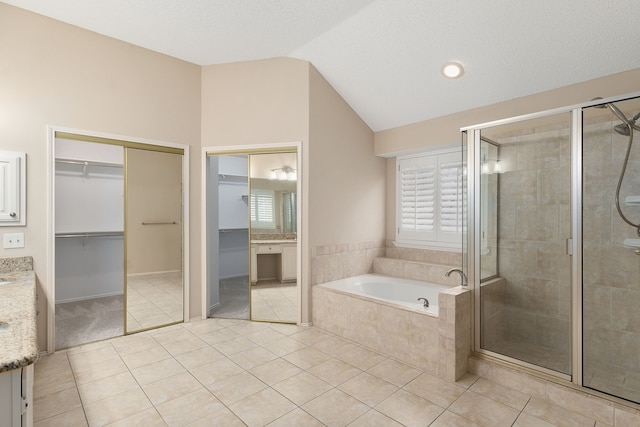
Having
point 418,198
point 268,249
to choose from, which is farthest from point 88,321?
point 418,198

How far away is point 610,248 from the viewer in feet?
7.33

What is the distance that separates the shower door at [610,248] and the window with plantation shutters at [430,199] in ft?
4.68

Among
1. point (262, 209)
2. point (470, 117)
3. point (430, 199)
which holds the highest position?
point (470, 117)

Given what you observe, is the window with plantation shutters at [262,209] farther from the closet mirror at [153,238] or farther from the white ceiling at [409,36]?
the white ceiling at [409,36]

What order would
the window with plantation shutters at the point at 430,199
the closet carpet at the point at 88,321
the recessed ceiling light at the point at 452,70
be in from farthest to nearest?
1. the window with plantation shutters at the point at 430,199
2. the closet carpet at the point at 88,321
3. the recessed ceiling light at the point at 452,70

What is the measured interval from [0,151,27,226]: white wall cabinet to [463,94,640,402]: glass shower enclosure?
3595 millimetres

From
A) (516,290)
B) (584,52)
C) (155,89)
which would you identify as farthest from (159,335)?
(584,52)

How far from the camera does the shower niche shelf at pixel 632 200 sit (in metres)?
2.11

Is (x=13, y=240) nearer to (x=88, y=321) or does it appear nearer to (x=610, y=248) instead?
(x=88, y=321)

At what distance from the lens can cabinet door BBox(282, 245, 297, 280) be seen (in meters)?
3.51

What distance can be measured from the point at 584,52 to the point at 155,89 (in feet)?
12.3

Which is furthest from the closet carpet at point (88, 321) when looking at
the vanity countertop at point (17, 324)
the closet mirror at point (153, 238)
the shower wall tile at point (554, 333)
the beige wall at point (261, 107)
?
the shower wall tile at point (554, 333)

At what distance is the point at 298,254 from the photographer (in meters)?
3.46

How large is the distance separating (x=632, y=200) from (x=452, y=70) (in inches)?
65.8
